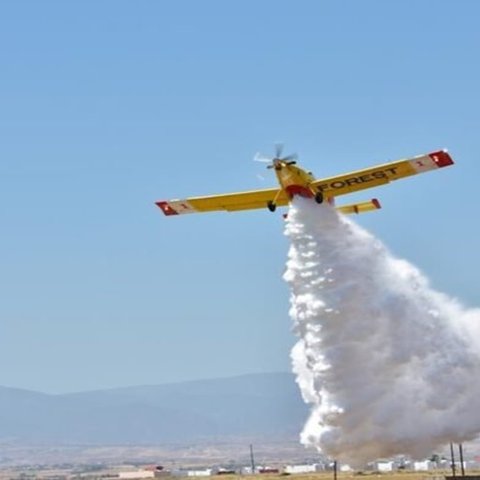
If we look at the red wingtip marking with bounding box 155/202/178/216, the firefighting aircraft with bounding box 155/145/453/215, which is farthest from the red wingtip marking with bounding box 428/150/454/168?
the red wingtip marking with bounding box 155/202/178/216

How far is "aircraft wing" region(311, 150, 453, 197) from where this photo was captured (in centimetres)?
8338

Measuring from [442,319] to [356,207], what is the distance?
1401cm

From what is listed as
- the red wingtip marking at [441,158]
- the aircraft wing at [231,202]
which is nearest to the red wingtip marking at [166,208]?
the aircraft wing at [231,202]

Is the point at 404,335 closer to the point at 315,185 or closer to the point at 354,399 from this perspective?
the point at 354,399

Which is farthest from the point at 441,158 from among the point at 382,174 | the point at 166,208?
the point at 166,208

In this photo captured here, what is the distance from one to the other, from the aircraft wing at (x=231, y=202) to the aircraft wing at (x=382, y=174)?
341 centimetres

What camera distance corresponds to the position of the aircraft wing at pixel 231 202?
288 feet

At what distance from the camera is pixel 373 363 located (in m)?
82.9

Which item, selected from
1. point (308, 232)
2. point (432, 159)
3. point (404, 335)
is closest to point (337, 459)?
point (404, 335)

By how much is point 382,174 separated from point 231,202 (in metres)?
11.3

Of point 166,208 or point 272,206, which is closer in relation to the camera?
point 272,206

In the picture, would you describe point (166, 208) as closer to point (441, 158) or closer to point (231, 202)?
point (231, 202)

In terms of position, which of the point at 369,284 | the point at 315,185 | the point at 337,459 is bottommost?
the point at 337,459

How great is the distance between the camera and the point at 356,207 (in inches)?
3777
